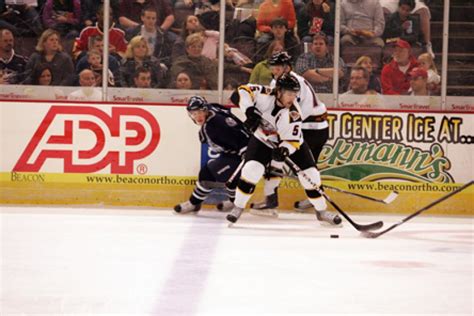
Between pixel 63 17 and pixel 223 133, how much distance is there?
5.19 ft

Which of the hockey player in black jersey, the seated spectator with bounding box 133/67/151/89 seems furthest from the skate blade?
the seated spectator with bounding box 133/67/151/89

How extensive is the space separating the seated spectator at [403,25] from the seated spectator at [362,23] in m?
0.06

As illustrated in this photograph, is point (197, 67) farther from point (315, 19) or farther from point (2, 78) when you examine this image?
point (2, 78)

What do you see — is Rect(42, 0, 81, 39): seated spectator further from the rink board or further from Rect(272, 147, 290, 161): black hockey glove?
Rect(272, 147, 290, 161): black hockey glove

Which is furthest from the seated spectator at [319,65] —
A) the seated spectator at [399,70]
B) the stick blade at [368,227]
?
the stick blade at [368,227]

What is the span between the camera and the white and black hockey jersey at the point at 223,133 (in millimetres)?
6922

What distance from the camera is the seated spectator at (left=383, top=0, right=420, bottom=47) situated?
7367 mm

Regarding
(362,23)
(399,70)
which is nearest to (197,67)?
(362,23)

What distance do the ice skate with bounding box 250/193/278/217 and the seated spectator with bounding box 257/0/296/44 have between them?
1.24 metres

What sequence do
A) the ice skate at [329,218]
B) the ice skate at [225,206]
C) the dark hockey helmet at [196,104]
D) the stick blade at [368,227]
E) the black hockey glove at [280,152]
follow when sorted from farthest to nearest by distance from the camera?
the ice skate at [225,206], the dark hockey helmet at [196,104], the ice skate at [329,218], the black hockey glove at [280,152], the stick blade at [368,227]

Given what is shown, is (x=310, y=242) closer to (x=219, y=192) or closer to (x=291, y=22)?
(x=219, y=192)

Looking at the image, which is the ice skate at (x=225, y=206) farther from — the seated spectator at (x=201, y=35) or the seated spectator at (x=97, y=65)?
the seated spectator at (x=97, y=65)

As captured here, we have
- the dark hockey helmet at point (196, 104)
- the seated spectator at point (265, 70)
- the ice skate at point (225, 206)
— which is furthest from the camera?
the seated spectator at point (265, 70)

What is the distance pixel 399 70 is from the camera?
24.5ft
